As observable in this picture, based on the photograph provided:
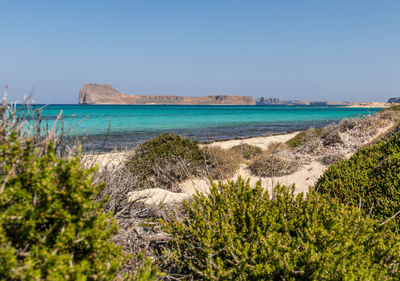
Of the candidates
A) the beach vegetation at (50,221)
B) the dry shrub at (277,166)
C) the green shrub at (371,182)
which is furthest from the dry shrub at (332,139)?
the beach vegetation at (50,221)

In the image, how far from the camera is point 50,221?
2.00 metres

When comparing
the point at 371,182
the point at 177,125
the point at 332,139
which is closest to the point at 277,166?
the point at 332,139

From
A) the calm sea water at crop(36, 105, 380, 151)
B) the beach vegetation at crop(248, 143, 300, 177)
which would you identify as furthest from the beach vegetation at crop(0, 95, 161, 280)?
the beach vegetation at crop(248, 143, 300, 177)

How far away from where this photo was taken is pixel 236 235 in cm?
291

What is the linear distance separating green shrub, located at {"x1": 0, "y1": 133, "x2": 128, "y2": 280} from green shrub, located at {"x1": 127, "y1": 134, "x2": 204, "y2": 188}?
571cm

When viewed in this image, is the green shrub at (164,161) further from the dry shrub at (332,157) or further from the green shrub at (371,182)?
the dry shrub at (332,157)

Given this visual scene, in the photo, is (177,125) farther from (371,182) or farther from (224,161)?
(371,182)

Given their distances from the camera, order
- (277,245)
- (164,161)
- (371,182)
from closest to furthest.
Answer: (277,245) → (371,182) → (164,161)

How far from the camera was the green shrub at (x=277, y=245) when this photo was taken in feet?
8.18

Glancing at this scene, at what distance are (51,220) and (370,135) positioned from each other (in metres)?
13.2

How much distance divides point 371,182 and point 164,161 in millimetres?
5539

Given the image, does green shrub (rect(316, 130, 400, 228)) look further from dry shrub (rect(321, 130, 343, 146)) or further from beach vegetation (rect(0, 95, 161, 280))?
dry shrub (rect(321, 130, 343, 146))

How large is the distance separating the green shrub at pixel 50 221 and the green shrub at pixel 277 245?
3.50ft

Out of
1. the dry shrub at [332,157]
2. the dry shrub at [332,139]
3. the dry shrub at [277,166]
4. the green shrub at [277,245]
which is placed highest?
the dry shrub at [332,139]
